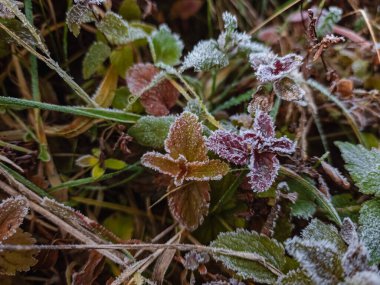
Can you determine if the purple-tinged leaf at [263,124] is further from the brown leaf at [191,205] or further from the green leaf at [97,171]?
the green leaf at [97,171]

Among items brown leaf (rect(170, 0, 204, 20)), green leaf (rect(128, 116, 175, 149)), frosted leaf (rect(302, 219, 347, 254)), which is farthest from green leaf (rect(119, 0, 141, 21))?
frosted leaf (rect(302, 219, 347, 254))

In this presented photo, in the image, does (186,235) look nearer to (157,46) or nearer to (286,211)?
(286,211)

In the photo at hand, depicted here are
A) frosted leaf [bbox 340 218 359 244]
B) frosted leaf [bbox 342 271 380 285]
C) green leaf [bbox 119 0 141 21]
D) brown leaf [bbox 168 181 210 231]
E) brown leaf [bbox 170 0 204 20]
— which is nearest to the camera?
frosted leaf [bbox 342 271 380 285]

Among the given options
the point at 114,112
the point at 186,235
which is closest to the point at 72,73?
the point at 114,112

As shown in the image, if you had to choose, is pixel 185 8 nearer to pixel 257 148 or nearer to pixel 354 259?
pixel 257 148

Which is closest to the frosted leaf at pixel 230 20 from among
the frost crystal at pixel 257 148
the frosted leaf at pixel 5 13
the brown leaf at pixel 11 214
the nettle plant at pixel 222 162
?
the nettle plant at pixel 222 162

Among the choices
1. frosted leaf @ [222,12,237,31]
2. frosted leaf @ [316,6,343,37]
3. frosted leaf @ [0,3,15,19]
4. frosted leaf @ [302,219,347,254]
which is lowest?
frosted leaf @ [302,219,347,254]

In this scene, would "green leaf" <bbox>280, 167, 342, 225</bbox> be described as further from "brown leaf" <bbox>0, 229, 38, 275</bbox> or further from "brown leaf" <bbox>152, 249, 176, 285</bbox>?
"brown leaf" <bbox>0, 229, 38, 275</bbox>
